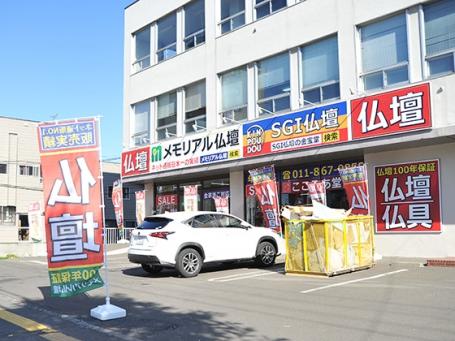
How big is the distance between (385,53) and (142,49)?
13.6 m

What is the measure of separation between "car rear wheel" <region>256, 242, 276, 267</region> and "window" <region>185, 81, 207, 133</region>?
7.52 meters

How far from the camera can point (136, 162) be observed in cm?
2353

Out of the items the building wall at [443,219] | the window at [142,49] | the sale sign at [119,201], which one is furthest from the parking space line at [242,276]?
the window at [142,49]

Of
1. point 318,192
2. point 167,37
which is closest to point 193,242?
point 318,192

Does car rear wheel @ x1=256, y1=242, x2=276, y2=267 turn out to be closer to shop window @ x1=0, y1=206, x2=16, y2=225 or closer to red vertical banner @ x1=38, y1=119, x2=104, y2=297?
red vertical banner @ x1=38, y1=119, x2=104, y2=297

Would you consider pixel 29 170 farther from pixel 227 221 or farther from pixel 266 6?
pixel 227 221

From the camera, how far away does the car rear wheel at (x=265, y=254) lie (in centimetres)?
1450

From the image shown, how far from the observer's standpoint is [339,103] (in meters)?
15.5

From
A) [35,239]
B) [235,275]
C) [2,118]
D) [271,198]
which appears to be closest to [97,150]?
[235,275]

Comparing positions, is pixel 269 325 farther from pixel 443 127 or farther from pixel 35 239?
pixel 35 239

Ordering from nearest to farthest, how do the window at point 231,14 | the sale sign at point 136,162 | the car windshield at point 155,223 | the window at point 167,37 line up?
the car windshield at point 155,223
the window at point 231,14
the sale sign at point 136,162
the window at point 167,37

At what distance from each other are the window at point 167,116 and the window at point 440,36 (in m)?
11.4

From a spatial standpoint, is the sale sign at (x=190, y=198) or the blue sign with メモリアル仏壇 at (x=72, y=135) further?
the sale sign at (x=190, y=198)

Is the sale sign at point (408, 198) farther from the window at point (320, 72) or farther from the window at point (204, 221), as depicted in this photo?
the window at point (204, 221)
